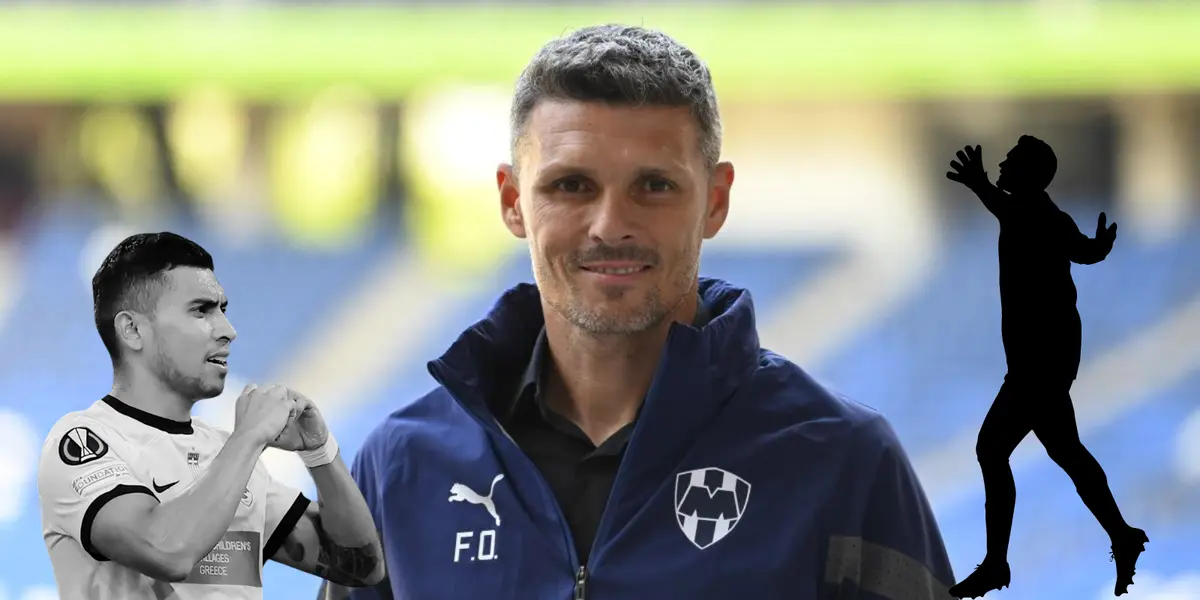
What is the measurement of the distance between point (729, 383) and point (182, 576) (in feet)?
2.41

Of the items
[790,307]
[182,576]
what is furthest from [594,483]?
[790,307]

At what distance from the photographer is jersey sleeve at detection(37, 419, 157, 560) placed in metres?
1.02

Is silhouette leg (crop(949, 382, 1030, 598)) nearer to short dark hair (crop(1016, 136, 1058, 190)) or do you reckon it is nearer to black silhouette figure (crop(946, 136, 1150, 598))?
black silhouette figure (crop(946, 136, 1150, 598))

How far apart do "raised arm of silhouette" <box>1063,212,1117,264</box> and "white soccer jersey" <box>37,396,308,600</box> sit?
2.08 ft

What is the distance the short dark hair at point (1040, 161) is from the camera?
3.17 feet

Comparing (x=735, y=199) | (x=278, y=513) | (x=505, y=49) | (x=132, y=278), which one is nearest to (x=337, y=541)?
(x=278, y=513)

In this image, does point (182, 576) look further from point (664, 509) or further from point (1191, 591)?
point (1191, 591)

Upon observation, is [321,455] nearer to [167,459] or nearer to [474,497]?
[167,459]

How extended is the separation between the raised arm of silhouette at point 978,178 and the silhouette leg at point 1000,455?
12cm

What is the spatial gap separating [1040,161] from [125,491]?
0.68m

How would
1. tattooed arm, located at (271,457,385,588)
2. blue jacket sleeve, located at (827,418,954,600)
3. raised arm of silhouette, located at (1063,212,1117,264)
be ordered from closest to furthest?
raised arm of silhouette, located at (1063,212,1117,264) < tattooed arm, located at (271,457,385,588) < blue jacket sleeve, located at (827,418,954,600)

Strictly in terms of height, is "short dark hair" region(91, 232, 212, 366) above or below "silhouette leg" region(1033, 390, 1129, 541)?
above

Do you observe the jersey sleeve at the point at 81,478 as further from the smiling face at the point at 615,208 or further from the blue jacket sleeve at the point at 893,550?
the blue jacket sleeve at the point at 893,550

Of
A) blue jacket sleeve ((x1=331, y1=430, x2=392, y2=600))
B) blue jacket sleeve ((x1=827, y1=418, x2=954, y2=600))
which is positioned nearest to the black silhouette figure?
blue jacket sleeve ((x1=827, y1=418, x2=954, y2=600))
